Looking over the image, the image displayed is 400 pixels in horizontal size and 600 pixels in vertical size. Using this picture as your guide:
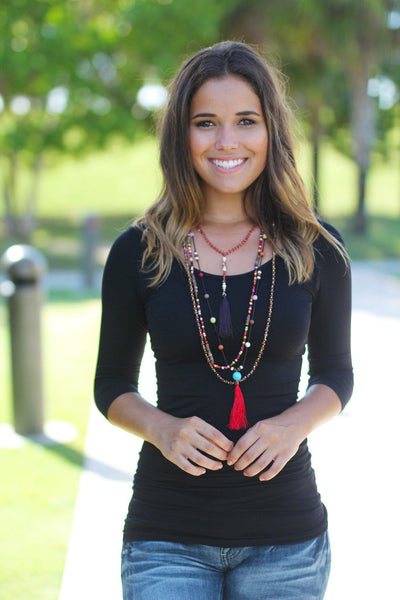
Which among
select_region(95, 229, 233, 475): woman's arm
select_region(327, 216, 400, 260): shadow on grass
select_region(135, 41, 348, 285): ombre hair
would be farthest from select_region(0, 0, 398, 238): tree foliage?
select_region(95, 229, 233, 475): woman's arm

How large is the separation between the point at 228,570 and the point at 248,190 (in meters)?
1.03

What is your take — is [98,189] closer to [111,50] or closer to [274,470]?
[111,50]

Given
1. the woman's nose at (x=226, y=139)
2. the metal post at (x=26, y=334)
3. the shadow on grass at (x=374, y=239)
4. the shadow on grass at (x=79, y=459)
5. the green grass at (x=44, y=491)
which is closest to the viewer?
the woman's nose at (x=226, y=139)

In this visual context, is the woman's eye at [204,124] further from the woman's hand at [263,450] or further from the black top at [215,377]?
the woman's hand at [263,450]

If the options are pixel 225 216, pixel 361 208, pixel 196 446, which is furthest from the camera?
pixel 361 208

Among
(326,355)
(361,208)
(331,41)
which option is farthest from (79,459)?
(361,208)

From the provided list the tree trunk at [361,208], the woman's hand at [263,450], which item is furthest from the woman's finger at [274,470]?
the tree trunk at [361,208]

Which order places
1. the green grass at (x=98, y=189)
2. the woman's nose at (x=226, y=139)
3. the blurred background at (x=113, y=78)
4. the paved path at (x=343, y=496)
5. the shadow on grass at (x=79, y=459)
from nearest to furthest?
the woman's nose at (x=226, y=139) < the paved path at (x=343, y=496) < the shadow on grass at (x=79, y=459) < the blurred background at (x=113, y=78) < the green grass at (x=98, y=189)

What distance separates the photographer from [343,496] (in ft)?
12.5

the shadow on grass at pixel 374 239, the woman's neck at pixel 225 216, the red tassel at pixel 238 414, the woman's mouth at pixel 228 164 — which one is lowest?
the shadow on grass at pixel 374 239

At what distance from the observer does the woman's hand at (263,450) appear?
1796 millimetres

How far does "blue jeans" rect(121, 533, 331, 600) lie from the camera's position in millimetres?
1772

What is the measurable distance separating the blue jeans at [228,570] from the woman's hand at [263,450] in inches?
7.3

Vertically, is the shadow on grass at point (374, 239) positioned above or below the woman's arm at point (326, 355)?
below
